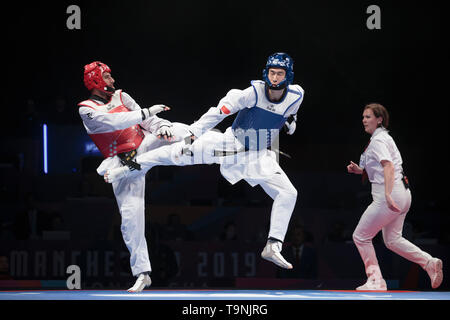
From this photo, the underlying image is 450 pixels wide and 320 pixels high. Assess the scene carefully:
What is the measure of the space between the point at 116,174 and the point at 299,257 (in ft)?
10.6

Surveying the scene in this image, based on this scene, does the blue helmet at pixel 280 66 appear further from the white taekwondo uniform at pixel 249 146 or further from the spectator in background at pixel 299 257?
the spectator in background at pixel 299 257

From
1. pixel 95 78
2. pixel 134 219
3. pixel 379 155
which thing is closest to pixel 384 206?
pixel 379 155

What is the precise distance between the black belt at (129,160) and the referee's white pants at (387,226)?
93.1 inches

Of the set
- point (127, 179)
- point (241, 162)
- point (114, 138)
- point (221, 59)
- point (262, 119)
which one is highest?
point (221, 59)

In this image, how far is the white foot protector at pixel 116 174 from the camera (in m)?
5.99

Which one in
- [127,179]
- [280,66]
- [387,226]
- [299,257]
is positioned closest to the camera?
[280,66]

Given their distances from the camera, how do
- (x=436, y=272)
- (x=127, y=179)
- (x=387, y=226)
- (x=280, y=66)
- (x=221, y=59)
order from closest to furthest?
(x=280, y=66)
(x=436, y=272)
(x=127, y=179)
(x=387, y=226)
(x=221, y=59)

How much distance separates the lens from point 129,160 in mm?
6086

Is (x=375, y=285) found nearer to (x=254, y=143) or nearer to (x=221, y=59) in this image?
(x=254, y=143)

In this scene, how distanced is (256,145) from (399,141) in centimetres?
805

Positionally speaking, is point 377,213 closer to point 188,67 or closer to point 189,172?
A: point 188,67

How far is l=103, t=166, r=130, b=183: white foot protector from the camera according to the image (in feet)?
19.6

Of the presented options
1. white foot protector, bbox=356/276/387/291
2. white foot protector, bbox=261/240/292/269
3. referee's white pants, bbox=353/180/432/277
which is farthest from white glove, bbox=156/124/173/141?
white foot protector, bbox=356/276/387/291

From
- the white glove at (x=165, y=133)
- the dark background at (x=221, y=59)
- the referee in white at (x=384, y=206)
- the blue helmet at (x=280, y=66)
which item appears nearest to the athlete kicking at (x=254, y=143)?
the blue helmet at (x=280, y=66)
